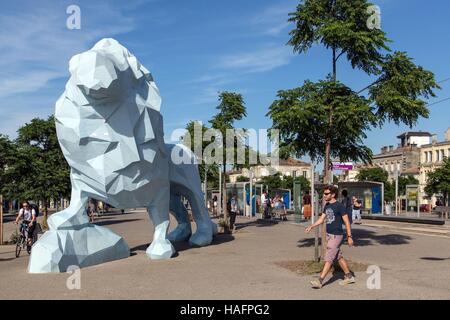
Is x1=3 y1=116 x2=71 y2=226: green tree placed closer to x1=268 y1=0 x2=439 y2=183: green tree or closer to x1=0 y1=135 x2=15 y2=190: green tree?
x1=0 y1=135 x2=15 y2=190: green tree

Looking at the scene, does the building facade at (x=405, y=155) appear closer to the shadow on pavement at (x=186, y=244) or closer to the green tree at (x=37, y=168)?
the green tree at (x=37, y=168)

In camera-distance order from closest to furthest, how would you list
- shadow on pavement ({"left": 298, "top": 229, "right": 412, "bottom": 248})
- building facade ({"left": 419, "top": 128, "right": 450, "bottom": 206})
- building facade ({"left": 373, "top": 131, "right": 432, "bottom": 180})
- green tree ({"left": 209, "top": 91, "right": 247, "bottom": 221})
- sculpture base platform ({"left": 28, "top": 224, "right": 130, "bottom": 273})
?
1. sculpture base platform ({"left": 28, "top": 224, "right": 130, "bottom": 273})
2. shadow on pavement ({"left": 298, "top": 229, "right": 412, "bottom": 248})
3. green tree ({"left": 209, "top": 91, "right": 247, "bottom": 221})
4. building facade ({"left": 419, "top": 128, "right": 450, "bottom": 206})
5. building facade ({"left": 373, "top": 131, "right": 432, "bottom": 180})

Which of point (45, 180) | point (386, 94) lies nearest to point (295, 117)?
point (386, 94)

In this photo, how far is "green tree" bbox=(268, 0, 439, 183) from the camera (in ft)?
39.4

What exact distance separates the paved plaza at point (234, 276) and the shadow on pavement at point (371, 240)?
2.05 ft

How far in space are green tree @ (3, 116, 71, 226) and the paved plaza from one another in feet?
31.0

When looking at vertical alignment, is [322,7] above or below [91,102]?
above

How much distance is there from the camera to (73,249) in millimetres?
11438

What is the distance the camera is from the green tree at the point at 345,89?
39.4ft

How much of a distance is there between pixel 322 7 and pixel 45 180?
1726cm

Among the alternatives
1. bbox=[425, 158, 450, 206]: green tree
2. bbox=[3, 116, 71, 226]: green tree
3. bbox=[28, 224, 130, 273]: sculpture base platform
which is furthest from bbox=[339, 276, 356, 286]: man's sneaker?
bbox=[425, 158, 450, 206]: green tree

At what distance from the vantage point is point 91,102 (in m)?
11.7

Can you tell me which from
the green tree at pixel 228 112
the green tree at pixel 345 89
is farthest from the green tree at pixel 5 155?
the green tree at pixel 345 89
